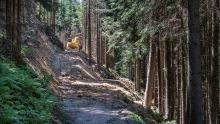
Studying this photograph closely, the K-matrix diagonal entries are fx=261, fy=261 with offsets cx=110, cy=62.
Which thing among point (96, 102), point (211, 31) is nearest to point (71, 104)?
point (96, 102)

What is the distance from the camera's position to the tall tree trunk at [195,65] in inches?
265

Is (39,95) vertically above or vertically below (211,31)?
below

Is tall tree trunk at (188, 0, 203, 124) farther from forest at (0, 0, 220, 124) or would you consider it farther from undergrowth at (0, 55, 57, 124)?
undergrowth at (0, 55, 57, 124)

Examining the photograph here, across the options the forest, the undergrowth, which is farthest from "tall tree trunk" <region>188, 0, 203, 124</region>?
the undergrowth

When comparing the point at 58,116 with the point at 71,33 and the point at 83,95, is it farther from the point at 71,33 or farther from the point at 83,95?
the point at 71,33

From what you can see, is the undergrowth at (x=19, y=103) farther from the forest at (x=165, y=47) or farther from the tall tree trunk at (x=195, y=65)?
the tall tree trunk at (x=195, y=65)

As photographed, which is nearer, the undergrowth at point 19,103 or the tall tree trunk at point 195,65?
the undergrowth at point 19,103

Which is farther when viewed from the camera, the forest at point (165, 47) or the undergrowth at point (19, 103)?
the forest at point (165, 47)

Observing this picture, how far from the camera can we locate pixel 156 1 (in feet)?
28.5

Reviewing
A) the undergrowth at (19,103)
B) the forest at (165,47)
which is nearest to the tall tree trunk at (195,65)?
the forest at (165,47)

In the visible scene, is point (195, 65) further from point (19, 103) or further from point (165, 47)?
point (165, 47)

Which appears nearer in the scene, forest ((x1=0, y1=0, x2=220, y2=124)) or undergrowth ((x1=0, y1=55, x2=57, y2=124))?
undergrowth ((x1=0, y1=55, x2=57, y2=124))

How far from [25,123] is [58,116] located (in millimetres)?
2973

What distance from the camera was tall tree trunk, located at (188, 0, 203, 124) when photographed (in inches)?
265
